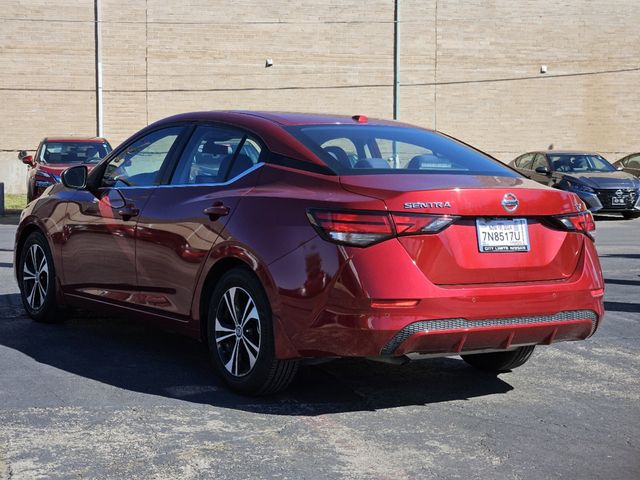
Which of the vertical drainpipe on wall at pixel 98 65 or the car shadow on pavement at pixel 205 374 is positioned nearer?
the car shadow on pavement at pixel 205 374

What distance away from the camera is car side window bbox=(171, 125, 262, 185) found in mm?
6438

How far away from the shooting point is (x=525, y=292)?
570 centimetres

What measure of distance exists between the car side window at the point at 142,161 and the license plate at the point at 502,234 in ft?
7.77

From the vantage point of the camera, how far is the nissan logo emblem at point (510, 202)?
5668 millimetres

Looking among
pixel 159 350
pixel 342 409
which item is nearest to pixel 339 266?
pixel 342 409

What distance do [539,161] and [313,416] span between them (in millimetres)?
21214

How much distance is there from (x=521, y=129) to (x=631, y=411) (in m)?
31.7

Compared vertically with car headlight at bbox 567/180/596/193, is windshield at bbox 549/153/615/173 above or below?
above

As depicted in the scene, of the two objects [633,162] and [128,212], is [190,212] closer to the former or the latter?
[128,212]

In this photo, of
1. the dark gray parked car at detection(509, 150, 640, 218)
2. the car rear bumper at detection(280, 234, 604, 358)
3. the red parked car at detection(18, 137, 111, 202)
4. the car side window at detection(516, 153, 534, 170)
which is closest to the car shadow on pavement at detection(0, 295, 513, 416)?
the car rear bumper at detection(280, 234, 604, 358)

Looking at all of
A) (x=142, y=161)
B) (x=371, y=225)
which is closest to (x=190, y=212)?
(x=142, y=161)

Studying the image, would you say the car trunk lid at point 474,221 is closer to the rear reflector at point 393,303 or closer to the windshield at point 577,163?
the rear reflector at point 393,303

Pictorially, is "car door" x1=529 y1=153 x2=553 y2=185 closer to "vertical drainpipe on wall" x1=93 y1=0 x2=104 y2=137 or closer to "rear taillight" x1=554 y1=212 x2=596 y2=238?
"vertical drainpipe on wall" x1=93 y1=0 x2=104 y2=137

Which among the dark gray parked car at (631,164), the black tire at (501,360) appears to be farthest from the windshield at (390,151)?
the dark gray parked car at (631,164)
